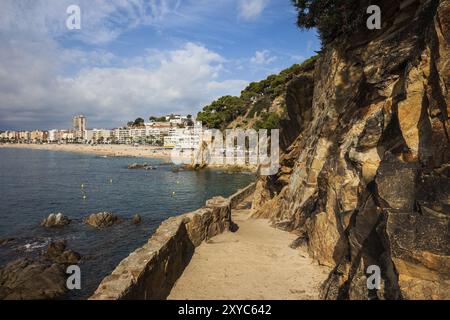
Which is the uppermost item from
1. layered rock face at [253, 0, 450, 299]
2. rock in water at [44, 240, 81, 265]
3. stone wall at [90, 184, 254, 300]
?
layered rock face at [253, 0, 450, 299]

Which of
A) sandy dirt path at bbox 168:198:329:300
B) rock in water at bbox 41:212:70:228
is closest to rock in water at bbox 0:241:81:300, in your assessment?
sandy dirt path at bbox 168:198:329:300

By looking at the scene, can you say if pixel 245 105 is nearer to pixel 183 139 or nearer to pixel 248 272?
pixel 183 139

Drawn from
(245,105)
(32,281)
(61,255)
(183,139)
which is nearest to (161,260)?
(32,281)

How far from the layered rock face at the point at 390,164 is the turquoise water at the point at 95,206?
15050 millimetres

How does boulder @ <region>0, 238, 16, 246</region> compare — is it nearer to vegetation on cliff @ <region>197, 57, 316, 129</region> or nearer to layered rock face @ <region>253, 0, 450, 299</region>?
layered rock face @ <region>253, 0, 450, 299</region>

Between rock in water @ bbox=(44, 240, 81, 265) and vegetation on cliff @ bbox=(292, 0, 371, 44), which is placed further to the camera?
rock in water @ bbox=(44, 240, 81, 265)

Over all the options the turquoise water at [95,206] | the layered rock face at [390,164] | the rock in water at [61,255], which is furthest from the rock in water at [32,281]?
the layered rock face at [390,164]

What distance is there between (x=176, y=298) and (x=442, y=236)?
316 inches

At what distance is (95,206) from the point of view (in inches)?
1619

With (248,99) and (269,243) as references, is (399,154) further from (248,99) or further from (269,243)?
(248,99)

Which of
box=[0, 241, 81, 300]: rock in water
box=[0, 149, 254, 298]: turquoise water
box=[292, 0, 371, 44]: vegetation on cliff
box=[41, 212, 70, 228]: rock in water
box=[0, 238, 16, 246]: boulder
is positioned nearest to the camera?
box=[292, 0, 371, 44]: vegetation on cliff

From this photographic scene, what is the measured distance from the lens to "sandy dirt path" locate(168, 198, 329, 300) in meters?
11.0

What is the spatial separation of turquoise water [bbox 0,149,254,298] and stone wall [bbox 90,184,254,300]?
27.9ft

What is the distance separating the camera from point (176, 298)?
1076 cm
